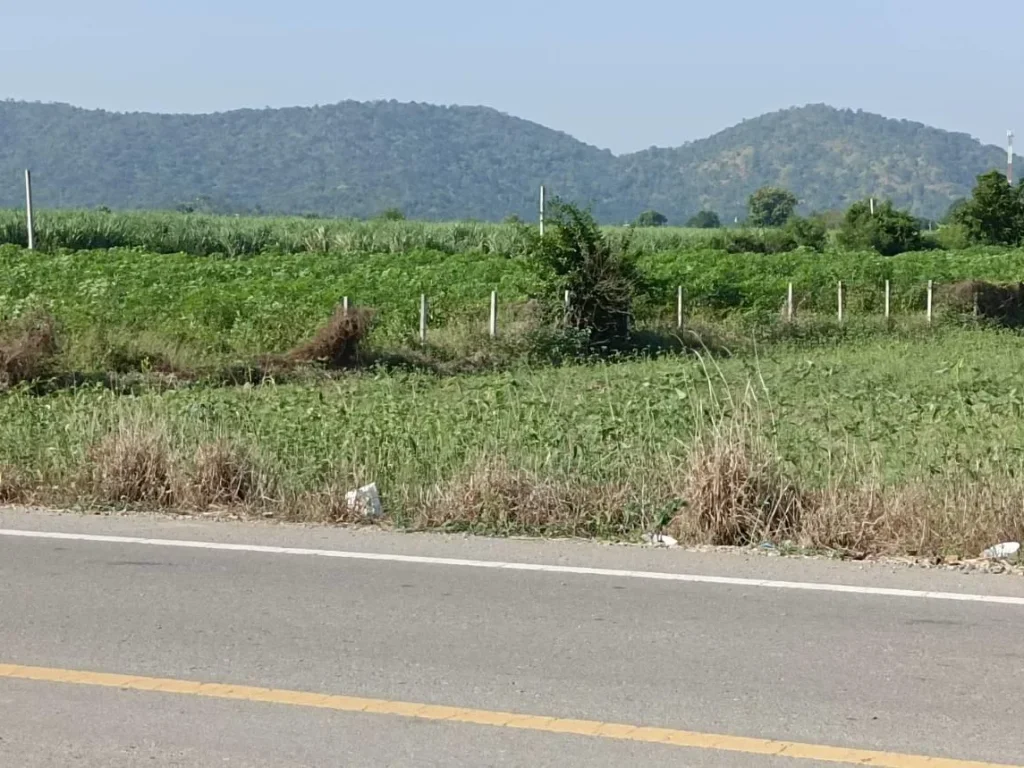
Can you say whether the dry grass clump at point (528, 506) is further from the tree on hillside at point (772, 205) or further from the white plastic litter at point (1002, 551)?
the tree on hillside at point (772, 205)

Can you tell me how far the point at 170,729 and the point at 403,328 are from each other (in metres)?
21.1

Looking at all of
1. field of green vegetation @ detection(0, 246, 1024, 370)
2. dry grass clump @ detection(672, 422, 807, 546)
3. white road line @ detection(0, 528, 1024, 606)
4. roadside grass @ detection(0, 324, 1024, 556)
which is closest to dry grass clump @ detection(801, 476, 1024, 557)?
roadside grass @ detection(0, 324, 1024, 556)

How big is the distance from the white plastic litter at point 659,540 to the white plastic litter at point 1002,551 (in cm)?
186

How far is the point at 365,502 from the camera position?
31.4 feet

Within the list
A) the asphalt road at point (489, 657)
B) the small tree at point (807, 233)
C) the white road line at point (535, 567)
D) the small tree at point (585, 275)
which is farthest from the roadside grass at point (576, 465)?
the small tree at point (807, 233)

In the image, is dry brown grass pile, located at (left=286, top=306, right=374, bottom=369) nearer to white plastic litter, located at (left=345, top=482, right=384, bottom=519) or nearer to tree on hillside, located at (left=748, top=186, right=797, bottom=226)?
white plastic litter, located at (left=345, top=482, right=384, bottom=519)

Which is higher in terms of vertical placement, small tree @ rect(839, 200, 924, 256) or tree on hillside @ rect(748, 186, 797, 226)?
tree on hillside @ rect(748, 186, 797, 226)

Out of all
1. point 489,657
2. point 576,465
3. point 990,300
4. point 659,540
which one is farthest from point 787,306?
point 489,657

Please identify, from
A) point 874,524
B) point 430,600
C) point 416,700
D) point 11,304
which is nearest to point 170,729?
point 416,700

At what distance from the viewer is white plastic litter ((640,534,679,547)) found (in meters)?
8.78

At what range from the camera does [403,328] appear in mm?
26156

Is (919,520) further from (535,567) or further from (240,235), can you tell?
(240,235)

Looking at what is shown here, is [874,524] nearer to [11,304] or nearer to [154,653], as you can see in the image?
[154,653]

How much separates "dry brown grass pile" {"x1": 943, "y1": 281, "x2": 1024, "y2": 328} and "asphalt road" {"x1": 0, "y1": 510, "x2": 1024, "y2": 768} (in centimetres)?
2834
